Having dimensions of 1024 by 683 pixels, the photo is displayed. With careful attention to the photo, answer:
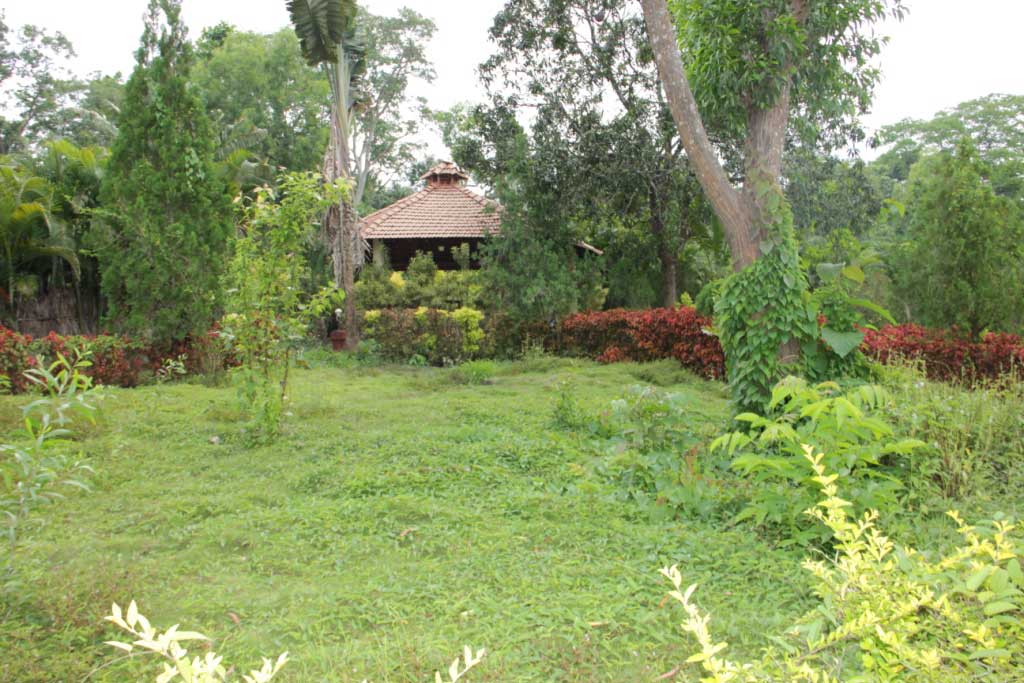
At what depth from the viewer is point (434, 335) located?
13.6m

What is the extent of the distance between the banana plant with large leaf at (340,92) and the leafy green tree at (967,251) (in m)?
9.60

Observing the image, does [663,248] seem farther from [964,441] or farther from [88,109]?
[88,109]

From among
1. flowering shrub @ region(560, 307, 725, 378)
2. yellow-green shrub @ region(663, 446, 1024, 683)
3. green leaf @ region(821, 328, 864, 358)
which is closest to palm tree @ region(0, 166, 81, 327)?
flowering shrub @ region(560, 307, 725, 378)

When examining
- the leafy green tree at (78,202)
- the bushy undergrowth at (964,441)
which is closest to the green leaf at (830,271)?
the bushy undergrowth at (964,441)

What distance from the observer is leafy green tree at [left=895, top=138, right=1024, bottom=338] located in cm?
837

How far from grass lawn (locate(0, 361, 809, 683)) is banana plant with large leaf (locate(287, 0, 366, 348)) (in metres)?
8.33

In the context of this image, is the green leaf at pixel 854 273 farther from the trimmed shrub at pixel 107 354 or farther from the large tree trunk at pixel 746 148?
the trimmed shrub at pixel 107 354

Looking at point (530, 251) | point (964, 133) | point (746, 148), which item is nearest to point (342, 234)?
point (530, 251)

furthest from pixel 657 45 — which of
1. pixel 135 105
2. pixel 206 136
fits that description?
pixel 135 105

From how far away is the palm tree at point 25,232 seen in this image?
11336 mm

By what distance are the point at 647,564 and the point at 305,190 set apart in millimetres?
4500

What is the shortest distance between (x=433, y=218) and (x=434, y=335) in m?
5.75

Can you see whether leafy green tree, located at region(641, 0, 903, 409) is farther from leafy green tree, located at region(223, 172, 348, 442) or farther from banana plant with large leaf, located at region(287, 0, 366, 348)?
banana plant with large leaf, located at region(287, 0, 366, 348)

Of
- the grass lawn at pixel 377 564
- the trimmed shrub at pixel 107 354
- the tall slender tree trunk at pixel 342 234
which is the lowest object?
the grass lawn at pixel 377 564
